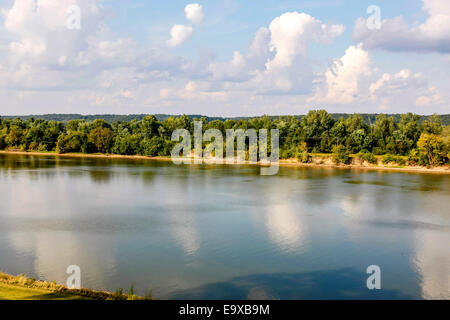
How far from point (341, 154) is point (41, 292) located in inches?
1987

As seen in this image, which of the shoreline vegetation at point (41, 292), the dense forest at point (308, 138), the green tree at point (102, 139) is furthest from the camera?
the green tree at point (102, 139)

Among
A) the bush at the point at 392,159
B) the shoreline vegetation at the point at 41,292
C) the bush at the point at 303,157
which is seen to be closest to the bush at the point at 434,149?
the bush at the point at 392,159

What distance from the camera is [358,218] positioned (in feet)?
68.0

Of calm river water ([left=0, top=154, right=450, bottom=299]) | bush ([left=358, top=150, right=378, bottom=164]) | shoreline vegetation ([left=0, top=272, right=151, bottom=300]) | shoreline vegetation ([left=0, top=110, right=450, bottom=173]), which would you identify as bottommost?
calm river water ([left=0, top=154, right=450, bottom=299])

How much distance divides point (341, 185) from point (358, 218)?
13205 millimetres

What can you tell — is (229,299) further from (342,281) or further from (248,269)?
(342,281)

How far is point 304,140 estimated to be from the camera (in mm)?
61281

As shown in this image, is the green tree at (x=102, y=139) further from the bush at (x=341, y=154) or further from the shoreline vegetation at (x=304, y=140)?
the bush at (x=341, y=154)

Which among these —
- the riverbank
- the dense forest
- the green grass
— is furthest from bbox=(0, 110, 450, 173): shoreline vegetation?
the green grass

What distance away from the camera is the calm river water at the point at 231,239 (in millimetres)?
11180

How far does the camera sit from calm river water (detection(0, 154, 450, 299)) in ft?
36.7

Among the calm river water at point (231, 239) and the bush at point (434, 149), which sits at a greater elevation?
the bush at point (434, 149)

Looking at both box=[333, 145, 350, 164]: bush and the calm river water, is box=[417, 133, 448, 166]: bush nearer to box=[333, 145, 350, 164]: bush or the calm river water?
box=[333, 145, 350, 164]: bush

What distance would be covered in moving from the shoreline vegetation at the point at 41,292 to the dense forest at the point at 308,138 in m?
48.2
